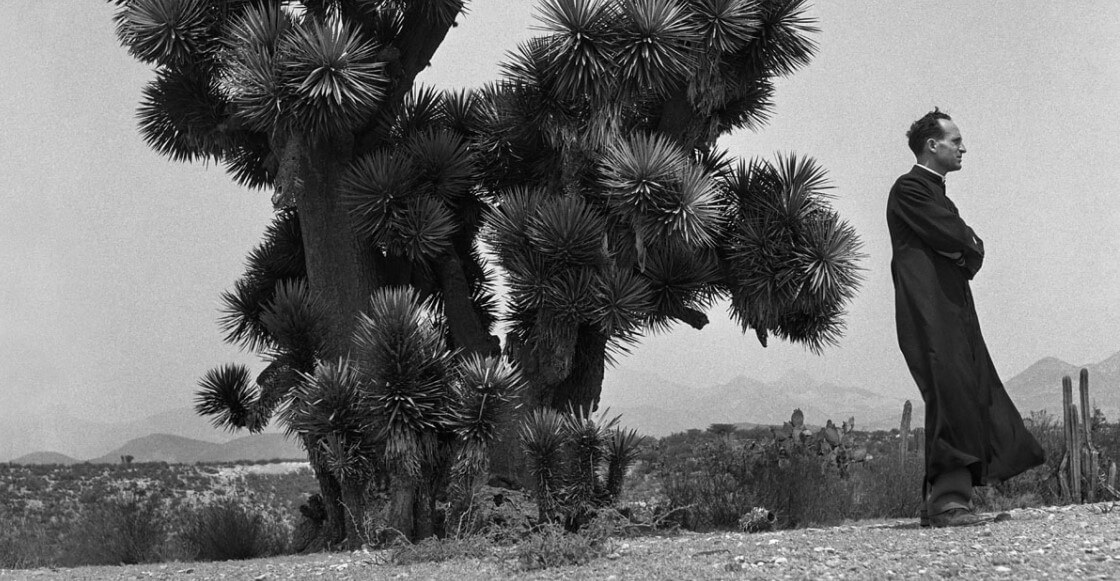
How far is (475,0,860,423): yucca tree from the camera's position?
1088 centimetres

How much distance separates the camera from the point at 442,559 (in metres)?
8.16

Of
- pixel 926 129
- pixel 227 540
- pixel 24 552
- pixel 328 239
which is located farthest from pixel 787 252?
pixel 24 552

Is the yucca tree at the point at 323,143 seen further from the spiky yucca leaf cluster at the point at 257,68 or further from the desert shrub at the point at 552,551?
the desert shrub at the point at 552,551

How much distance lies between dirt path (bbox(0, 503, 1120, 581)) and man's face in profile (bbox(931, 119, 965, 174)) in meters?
2.63

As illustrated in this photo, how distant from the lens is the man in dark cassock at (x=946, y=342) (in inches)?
304

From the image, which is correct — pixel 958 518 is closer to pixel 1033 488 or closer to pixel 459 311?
pixel 1033 488

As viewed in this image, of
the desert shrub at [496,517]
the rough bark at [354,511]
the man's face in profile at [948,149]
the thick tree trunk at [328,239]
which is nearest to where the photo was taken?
the man's face in profile at [948,149]

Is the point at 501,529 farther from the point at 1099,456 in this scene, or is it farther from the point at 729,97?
the point at 1099,456

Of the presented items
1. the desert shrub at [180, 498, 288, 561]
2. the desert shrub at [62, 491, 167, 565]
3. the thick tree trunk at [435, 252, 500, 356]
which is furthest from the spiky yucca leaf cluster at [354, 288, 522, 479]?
the desert shrub at [62, 491, 167, 565]

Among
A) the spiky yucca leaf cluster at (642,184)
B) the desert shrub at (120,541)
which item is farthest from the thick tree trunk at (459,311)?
the desert shrub at (120,541)

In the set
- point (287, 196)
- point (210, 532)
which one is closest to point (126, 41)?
point (287, 196)

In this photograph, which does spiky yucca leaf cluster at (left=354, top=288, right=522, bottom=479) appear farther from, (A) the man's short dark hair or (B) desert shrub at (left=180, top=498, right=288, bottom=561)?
(A) the man's short dark hair

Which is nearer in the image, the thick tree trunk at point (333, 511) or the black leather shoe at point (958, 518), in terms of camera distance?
the black leather shoe at point (958, 518)

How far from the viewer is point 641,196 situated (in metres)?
10.8
